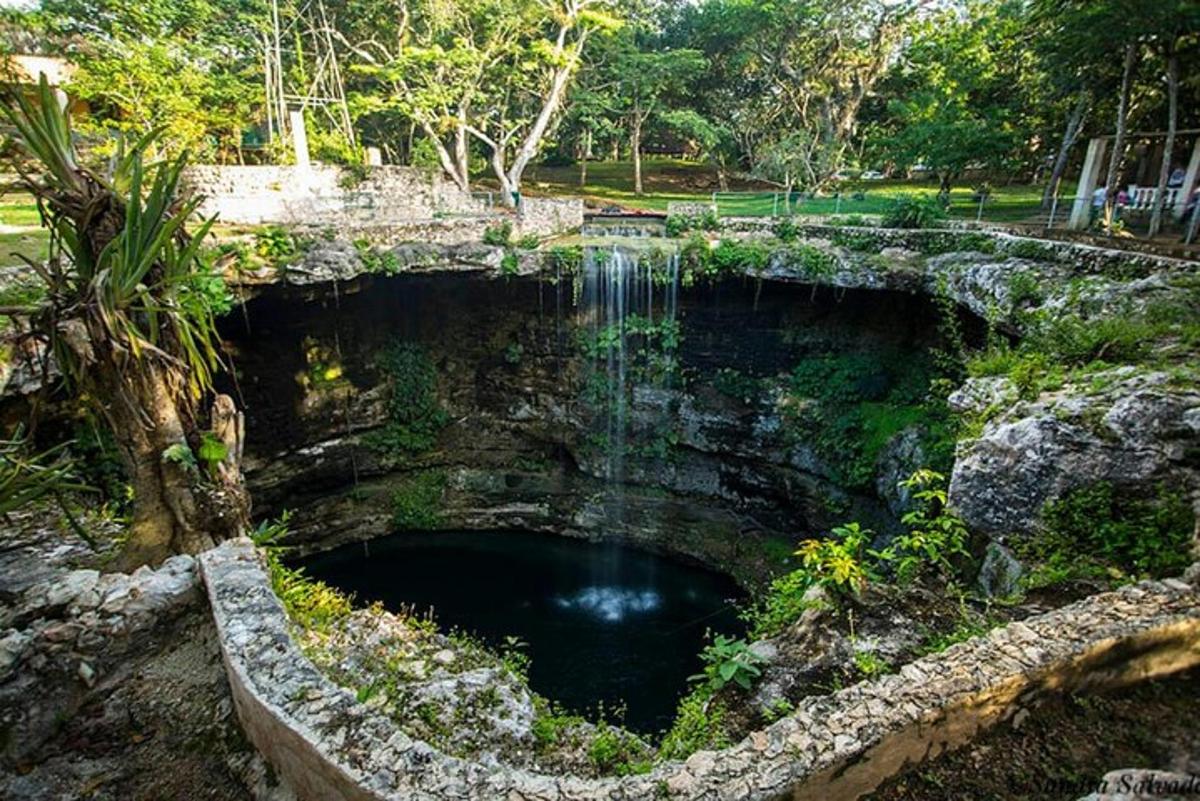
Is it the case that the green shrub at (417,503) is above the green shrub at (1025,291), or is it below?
below

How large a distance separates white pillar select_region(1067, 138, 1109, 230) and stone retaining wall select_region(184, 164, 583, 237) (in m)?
10.8

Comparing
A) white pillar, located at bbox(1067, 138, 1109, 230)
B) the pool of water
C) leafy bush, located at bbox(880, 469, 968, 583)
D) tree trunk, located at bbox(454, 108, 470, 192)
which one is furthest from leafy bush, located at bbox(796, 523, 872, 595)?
tree trunk, located at bbox(454, 108, 470, 192)

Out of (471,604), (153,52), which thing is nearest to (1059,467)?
(471,604)

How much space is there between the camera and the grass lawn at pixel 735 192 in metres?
15.3

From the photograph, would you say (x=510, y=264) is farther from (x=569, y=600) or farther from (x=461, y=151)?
(x=461, y=151)

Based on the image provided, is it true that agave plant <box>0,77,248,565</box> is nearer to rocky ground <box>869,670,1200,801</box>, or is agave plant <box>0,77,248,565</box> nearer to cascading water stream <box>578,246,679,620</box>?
rocky ground <box>869,670,1200,801</box>

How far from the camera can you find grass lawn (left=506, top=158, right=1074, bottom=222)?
15344 millimetres

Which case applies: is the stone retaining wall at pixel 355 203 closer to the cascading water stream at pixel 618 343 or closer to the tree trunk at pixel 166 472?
the cascading water stream at pixel 618 343

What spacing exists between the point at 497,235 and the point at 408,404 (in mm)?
5220

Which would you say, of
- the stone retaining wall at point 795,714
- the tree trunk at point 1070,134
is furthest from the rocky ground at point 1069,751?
the tree trunk at point 1070,134

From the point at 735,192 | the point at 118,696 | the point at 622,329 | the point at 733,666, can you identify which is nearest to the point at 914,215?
the point at 622,329

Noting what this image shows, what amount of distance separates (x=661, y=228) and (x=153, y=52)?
13.3 metres

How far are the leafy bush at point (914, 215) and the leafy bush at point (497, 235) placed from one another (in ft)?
27.0

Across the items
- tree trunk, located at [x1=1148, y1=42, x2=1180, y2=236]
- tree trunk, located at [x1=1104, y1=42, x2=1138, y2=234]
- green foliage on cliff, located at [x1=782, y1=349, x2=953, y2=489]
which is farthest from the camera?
green foliage on cliff, located at [x1=782, y1=349, x2=953, y2=489]
